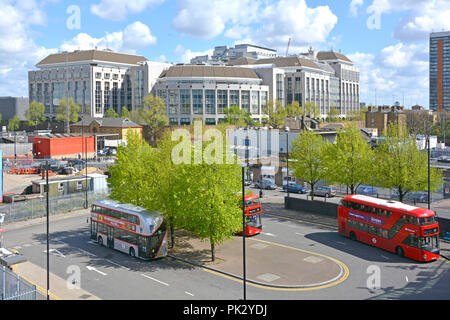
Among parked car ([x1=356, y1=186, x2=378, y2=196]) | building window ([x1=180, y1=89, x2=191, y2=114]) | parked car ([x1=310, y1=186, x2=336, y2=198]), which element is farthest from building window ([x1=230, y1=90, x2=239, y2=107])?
parked car ([x1=356, y1=186, x2=378, y2=196])

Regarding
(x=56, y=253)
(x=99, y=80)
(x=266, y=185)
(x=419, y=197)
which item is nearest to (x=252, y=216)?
(x=56, y=253)

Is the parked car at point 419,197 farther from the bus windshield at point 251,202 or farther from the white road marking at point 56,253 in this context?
the white road marking at point 56,253

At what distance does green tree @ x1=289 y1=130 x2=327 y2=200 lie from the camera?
142 ft

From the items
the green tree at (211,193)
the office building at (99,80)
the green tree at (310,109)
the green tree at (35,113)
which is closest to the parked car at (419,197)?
the green tree at (211,193)

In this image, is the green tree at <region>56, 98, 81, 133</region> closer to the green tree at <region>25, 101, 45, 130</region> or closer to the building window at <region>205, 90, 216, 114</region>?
the green tree at <region>25, 101, 45, 130</region>

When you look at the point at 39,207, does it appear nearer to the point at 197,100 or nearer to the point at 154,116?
the point at 154,116

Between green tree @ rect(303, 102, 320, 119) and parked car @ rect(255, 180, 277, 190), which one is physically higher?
green tree @ rect(303, 102, 320, 119)

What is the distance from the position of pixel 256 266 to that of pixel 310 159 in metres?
18.9

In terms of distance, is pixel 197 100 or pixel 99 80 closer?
pixel 197 100

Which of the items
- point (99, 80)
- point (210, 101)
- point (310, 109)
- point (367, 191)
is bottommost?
point (367, 191)

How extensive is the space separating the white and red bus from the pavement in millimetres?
1849

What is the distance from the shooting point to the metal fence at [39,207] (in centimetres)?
4053

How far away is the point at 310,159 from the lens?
43688 millimetres
